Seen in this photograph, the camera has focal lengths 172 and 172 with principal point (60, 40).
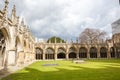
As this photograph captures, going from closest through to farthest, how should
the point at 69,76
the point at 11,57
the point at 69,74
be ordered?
the point at 69,76 < the point at 69,74 < the point at 11,57

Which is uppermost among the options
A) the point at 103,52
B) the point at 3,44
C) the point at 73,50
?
the point at 3,44

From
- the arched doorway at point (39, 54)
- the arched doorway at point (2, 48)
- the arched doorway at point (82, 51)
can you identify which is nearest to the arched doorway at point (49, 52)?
the arched doorway at point (39, 54)

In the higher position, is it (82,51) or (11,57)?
(82,51)

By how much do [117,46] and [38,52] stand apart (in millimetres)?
25348

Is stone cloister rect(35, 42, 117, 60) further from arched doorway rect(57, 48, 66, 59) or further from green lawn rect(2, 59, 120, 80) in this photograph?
green lawn rect(2, 59, 120, 80)

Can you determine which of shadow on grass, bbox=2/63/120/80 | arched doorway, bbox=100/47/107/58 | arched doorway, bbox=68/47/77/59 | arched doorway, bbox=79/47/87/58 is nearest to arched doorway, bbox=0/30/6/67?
shadow on grass, bbox=2/63/120/80

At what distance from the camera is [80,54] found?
56.0m

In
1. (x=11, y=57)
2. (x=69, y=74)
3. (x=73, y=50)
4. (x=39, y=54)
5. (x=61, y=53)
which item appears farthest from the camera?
(x=61, y=53)

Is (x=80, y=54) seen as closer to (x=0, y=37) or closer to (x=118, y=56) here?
(x=118, y=56)

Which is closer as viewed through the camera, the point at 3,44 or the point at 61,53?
the point at 3,44

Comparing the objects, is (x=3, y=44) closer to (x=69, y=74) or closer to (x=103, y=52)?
(x=69, y=74)

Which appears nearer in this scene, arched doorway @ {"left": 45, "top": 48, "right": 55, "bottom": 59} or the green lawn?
the green lawn

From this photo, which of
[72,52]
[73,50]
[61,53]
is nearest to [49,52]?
[61,53]

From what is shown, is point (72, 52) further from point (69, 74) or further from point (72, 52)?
point (69, 74)
